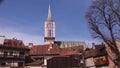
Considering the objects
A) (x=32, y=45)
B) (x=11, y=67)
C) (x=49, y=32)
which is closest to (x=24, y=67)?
→ (x=11, y=67)

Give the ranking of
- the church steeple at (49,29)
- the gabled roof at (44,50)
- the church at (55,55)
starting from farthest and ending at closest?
the church steeple at (49,29)
the gabled roof at (44,50)
the church at (55,55)

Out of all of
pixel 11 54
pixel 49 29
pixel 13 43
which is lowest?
pixel 11 54

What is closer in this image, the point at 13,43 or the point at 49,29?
the point at 13,43

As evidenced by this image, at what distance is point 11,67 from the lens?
81375mm

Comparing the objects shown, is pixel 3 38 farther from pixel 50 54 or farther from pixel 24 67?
pixel 50 54

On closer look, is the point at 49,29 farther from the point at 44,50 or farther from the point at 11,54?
the point at 11,54

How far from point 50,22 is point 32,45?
7695cm

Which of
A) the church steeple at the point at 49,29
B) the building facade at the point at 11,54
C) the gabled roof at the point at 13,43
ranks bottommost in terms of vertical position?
the building facade at the point at 11,54

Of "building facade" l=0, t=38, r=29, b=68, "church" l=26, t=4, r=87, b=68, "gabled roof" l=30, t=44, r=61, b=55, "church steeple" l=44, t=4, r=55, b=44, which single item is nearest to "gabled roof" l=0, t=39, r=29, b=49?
"building facade" l=0, t=38, r=29, b=68

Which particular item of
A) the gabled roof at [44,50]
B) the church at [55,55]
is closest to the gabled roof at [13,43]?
the church at [55,55]

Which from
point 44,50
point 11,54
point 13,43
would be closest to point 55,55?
point 44,50

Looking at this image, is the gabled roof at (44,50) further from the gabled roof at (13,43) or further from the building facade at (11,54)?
the building facade at (11,54)

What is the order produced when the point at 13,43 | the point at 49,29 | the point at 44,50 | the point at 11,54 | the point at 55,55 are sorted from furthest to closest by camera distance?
the point at 49,29 → the point at 44,50 → the point at 55,55 → the point at 13,43 → the point at 11,54

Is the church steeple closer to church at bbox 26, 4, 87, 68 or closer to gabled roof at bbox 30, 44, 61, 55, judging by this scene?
church at bbox 26, 4, 87, 68
